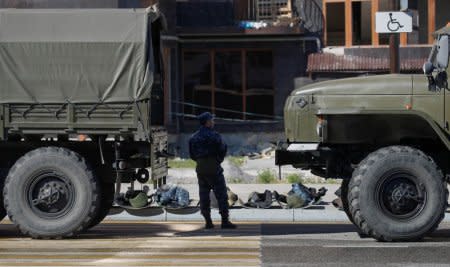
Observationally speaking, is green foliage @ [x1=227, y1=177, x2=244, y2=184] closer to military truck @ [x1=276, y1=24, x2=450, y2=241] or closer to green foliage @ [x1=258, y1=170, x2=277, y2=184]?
green foliage @ [x1=258, y1=170, x2=277, y2=184]

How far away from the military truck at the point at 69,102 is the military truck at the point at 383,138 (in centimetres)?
197

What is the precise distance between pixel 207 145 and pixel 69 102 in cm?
211

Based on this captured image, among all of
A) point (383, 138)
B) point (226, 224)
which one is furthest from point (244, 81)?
point (383, 138)

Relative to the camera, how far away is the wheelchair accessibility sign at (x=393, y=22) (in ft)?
58.2

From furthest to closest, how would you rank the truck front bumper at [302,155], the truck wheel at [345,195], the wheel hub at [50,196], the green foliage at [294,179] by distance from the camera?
the green foliage at [294,179]
the truck wheel at [345,195]
the wheel hub at [50,196]
the truck front bumper at [302,155]

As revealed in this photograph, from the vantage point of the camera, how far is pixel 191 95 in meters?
33.8

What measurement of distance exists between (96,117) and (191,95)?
2007cm

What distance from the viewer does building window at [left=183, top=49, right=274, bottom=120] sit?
3359cm

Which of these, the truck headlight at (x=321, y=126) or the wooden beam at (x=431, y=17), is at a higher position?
the wooden beam at (x=431, y=17)

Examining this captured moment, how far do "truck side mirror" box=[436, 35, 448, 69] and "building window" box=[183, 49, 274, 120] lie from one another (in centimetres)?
1984

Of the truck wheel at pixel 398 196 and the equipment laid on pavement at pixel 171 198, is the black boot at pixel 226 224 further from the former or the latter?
the truck wheel at pixel 398 196

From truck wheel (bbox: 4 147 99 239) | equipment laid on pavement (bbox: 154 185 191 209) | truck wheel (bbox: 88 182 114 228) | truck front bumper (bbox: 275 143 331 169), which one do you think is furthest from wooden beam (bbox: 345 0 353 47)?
truck wheel (bbox: 4 147 99 239)

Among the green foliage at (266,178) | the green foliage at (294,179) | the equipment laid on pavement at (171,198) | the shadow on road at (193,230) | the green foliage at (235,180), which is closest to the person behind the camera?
the shadow on road at (193,230)

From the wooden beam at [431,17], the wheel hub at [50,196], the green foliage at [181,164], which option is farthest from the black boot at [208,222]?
the wooden beam at [431,17]
